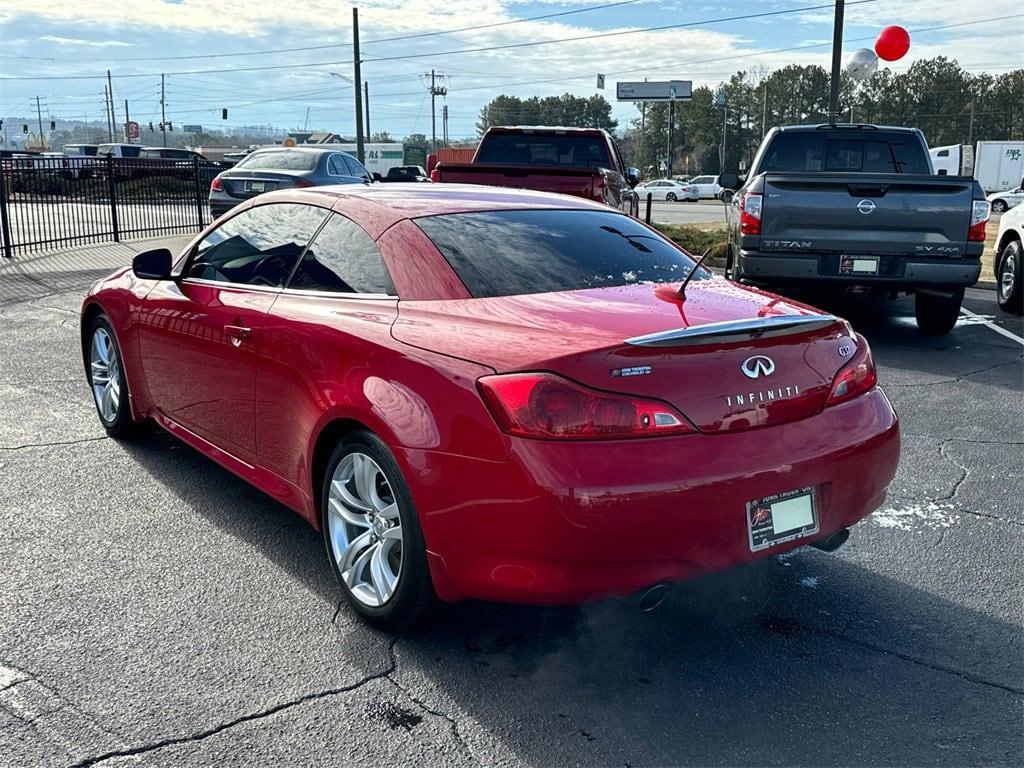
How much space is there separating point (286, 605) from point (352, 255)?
4.47ft

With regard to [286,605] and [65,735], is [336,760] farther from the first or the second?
[286,605]

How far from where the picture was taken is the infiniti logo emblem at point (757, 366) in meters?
3.02

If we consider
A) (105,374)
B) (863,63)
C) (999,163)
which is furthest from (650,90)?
(105,374)

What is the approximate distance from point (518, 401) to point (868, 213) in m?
6.40

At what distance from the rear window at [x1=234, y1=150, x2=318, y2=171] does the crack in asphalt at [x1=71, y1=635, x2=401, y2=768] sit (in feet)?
49.0

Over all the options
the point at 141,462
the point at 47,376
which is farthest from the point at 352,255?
the point at 47,376

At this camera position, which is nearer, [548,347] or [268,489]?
[548,347]

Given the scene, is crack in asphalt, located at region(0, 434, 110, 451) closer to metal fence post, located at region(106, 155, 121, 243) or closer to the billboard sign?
metal fence post, located at region(106, 155, 121, 243)

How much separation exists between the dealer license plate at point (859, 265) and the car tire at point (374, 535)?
241 inches

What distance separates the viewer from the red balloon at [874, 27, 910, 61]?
17.6m

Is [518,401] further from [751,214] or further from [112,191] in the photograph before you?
Result: [112,191]

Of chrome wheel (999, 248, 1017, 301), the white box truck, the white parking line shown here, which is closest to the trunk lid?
the white parking line

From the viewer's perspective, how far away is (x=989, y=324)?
9953mm

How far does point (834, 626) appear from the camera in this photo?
3453 millimetres
